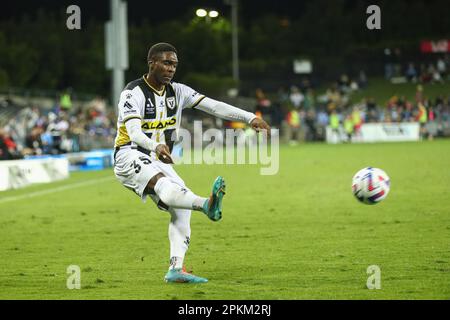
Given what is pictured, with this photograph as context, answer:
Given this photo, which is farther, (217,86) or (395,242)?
(217,86)

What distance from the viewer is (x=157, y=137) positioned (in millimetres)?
9258

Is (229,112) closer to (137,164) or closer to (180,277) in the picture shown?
(137,164)

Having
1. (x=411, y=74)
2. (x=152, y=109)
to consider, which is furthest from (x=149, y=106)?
(x=411, y=74)

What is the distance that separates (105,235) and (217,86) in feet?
167

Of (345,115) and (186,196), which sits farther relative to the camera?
(345,115)

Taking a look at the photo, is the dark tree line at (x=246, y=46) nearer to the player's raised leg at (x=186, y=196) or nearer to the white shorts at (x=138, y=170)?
the white shorts at (x=138, y=170)

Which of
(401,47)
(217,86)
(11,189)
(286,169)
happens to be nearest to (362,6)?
(401,47)

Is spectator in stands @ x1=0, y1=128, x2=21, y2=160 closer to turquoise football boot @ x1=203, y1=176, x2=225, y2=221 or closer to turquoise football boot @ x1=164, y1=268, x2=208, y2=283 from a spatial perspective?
turquoise football boot @ x1=164, y1=268, x2=208, y2=283

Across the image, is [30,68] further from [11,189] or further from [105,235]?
[105,235]

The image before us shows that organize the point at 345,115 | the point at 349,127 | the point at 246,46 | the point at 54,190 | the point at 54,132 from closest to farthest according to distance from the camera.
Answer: the point at 54,190 < the point at 54,132 < the point at 349,127 < the point at 345,115 < the point at 246,46

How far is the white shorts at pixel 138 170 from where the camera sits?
→ 29.3 feet

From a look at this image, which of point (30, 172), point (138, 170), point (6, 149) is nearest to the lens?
point (138, 170)

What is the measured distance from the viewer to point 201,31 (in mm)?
79125

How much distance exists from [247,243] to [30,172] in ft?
43.3
